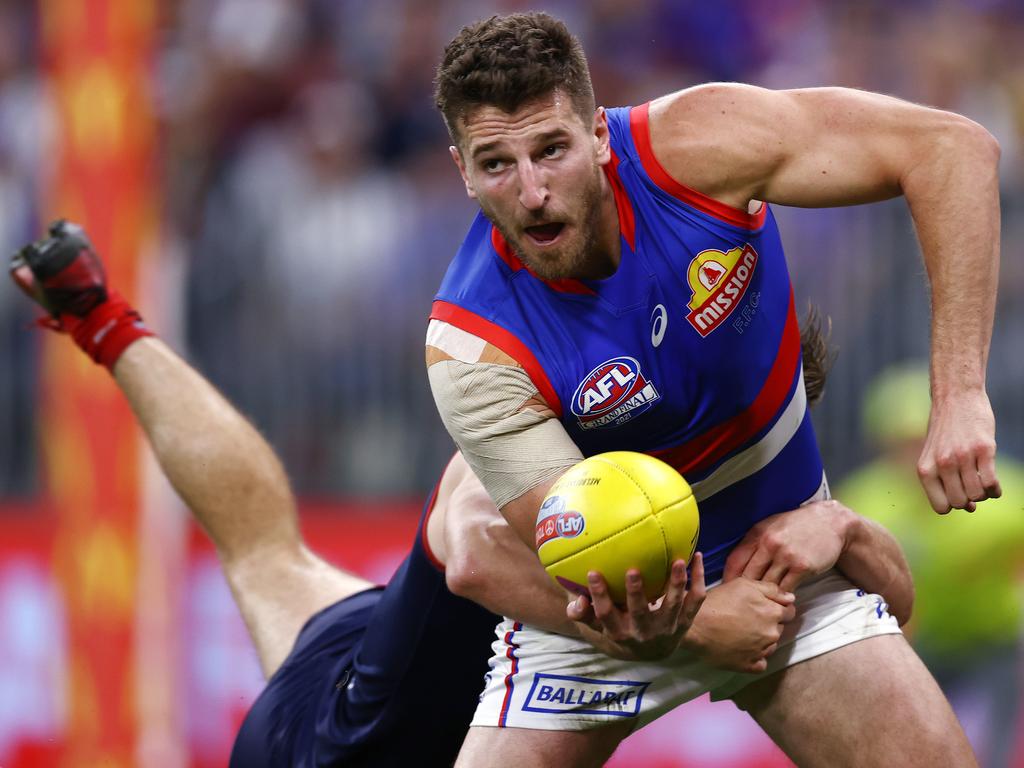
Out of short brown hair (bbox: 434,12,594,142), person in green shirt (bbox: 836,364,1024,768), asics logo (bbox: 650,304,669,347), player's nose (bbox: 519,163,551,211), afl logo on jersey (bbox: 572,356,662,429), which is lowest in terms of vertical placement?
person in green shirt (bbox: 836,364,1024,768)

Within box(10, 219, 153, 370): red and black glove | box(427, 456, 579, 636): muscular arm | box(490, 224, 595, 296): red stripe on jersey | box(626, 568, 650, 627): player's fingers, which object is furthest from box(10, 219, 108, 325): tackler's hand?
box(626, 568, 650, 627): player's fingers

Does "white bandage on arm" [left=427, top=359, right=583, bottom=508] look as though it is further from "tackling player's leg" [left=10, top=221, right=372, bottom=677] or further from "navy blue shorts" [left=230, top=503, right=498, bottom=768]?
"tackling player's leg" [left=10, top=221, right=372, bottom=677]

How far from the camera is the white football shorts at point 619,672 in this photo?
15.3 ft

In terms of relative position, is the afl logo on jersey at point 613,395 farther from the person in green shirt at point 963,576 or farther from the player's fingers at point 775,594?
the person in green shirt at point 963,576

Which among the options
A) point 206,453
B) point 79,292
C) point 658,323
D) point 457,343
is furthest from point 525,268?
point 79,292

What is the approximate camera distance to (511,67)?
412cm

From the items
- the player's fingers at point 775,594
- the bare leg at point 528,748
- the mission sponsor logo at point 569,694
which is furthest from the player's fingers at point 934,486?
the bare leg at point 528,748

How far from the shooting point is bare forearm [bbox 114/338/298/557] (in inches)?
248

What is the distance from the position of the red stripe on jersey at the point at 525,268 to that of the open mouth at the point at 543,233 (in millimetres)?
117

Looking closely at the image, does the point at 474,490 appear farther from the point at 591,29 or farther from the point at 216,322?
the point at 591,29

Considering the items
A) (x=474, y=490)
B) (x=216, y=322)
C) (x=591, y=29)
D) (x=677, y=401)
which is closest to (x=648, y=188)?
(x=677, y=401)

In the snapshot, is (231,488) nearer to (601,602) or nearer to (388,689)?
(388,689)

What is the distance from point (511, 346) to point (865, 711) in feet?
4.60

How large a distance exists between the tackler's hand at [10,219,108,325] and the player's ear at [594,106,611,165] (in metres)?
2.77
